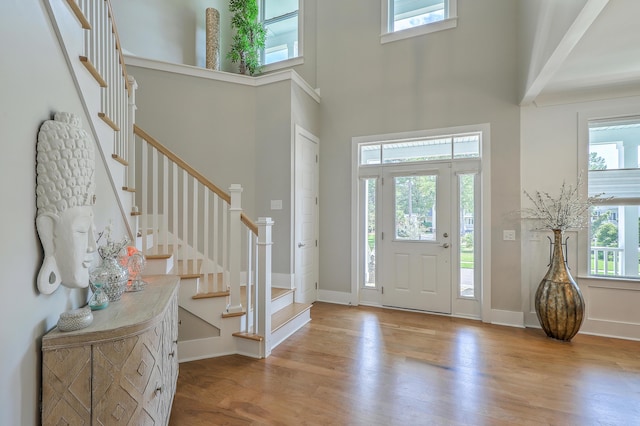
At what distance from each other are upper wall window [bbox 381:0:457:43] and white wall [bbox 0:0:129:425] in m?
3.92

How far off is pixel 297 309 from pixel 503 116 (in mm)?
3404

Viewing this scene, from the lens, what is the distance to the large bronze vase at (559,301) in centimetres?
289

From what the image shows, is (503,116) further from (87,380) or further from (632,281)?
(87,380)

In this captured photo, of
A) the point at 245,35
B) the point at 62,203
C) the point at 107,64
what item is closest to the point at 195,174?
the point at 107,64

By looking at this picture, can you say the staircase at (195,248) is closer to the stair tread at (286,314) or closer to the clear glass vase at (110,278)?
the stair tread at (286,314)

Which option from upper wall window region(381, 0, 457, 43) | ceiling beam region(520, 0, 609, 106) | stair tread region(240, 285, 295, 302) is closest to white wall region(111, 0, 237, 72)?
upper wall window region(381, 0, 457, 43)

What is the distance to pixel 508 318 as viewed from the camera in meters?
3.41

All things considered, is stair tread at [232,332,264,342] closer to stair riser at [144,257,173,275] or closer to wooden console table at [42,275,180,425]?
stair riser at [144,257,173,275]

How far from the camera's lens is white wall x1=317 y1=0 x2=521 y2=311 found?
136 inches

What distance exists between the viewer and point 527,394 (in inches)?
81.9

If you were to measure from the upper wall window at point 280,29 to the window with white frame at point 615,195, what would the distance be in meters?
4.19

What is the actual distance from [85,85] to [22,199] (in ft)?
2.67

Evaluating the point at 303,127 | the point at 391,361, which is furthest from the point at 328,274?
the point at 303,127

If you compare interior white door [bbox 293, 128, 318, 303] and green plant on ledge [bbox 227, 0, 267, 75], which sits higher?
green plant on ledge [bbox 227, 0, 267, 75]
